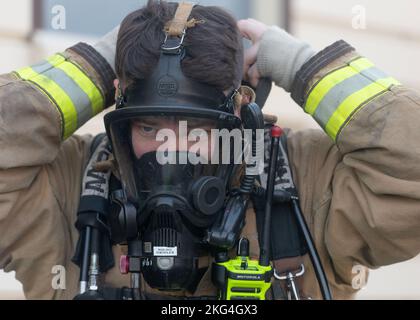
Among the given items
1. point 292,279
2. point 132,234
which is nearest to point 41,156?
point 132,234

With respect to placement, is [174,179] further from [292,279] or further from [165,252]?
[292,279]

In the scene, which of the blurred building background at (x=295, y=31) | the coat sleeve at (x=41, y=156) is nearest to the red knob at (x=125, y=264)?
the coat sleeve at (x=41, y=156)

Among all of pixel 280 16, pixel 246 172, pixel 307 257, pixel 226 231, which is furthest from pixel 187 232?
pixel 280 16

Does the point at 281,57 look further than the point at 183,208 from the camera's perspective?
Yes

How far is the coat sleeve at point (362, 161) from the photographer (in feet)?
6.31

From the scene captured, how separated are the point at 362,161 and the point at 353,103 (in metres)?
0.14

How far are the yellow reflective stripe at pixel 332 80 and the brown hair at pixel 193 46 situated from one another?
20 cm

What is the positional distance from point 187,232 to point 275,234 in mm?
245

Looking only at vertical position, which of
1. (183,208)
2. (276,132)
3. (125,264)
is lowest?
(125,264)

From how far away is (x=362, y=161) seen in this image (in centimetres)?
200

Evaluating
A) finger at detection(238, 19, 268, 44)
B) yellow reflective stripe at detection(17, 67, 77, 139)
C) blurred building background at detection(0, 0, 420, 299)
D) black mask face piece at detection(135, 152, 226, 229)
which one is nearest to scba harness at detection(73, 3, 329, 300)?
black mask face piece at detection(135, 152, 226, 229)

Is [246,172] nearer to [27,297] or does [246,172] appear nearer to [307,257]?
[307,257]

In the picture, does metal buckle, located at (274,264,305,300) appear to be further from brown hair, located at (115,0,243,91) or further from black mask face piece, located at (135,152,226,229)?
brown hair, located at (115,0,243,91)

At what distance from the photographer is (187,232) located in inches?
75.5
